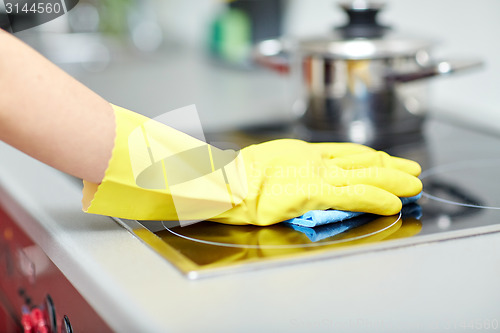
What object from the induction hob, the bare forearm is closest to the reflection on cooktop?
the induction hob

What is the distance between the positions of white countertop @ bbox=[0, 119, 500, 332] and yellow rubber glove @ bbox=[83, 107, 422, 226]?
5cm

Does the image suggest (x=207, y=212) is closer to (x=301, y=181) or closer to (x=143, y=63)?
(x=301, y=181)

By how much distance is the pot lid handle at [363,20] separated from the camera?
978 millimetres

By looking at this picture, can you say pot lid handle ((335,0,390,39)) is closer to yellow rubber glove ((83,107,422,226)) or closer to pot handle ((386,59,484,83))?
pot handle ((386,59,484,83))

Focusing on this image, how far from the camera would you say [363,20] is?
988mm

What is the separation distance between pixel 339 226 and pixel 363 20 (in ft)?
1.59

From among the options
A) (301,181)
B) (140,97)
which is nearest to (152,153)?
(301,181)

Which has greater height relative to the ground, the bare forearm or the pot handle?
the bare forearm

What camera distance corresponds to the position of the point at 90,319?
1.75 feet

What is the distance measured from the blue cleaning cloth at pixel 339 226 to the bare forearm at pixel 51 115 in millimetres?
214

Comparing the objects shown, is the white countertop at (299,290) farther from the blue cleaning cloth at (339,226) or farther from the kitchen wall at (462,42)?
the kitchen wall at (462,42)

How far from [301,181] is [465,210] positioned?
196 mm

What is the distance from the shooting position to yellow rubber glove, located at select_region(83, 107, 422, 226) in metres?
0.60

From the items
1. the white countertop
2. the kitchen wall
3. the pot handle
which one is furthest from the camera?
the kitchen wall
